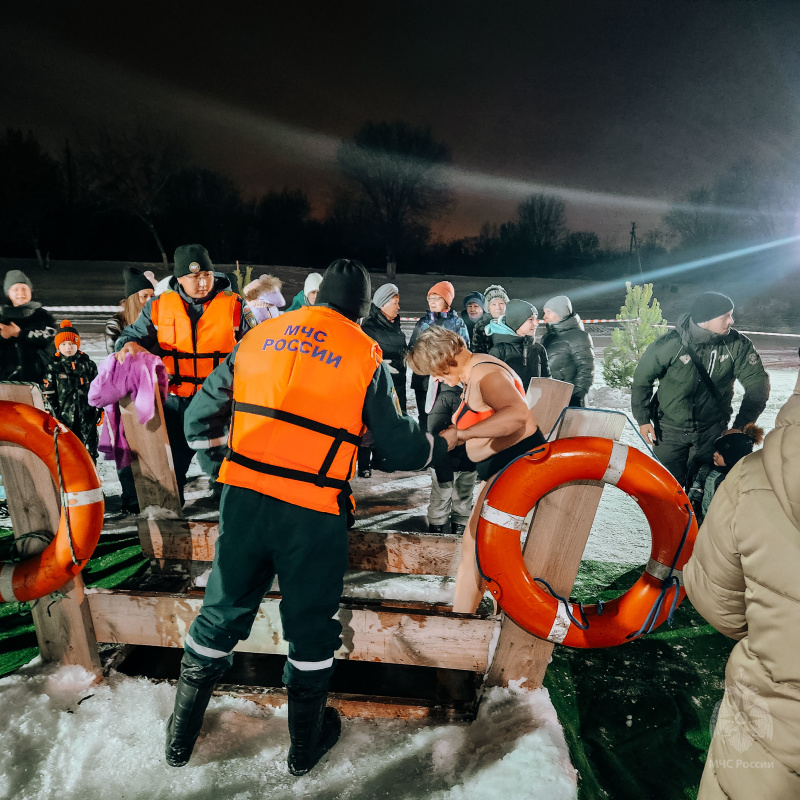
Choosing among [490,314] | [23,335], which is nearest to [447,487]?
[490,314]

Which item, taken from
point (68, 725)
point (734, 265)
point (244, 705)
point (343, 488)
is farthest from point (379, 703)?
point (734, 265)

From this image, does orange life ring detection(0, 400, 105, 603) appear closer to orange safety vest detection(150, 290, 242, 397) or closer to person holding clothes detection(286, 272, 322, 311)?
orange safety vest detection(150, 290, 242, 397)

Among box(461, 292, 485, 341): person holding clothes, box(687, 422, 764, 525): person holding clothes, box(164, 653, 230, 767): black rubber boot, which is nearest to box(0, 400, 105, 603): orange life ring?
box(164, 653, 230, 767): black rubber boot

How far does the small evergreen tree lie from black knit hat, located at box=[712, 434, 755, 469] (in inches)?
246

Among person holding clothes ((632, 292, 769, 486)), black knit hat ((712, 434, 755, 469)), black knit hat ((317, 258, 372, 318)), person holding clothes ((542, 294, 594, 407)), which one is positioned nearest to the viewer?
black knit hat ((317, 258, 372, 318))

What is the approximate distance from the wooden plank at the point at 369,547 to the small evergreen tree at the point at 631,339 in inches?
302

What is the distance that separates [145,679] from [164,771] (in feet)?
1.64

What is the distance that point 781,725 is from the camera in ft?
3.87

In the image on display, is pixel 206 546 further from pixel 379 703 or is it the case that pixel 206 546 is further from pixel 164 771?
pixel 379 703

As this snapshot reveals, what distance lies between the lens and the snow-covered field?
6.46 feet

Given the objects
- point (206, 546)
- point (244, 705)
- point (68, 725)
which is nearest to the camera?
point (68, 725)

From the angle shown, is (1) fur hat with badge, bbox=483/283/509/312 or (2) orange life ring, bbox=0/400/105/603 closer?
(2) orange life ring, bbox=0/400/105/603

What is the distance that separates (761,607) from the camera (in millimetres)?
1203

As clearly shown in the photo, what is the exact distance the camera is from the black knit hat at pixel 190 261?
373cm
